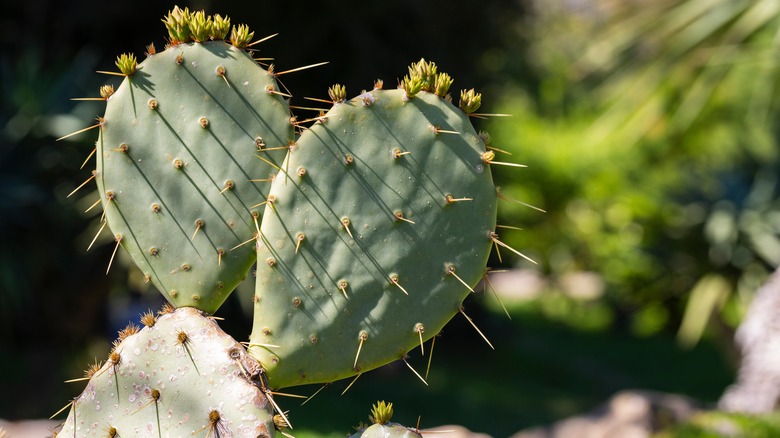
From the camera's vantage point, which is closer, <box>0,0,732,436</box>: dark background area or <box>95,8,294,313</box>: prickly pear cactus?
<box>95,8,294,313</box>: prickly pear cactus

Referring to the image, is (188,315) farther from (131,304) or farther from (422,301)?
(131,304)

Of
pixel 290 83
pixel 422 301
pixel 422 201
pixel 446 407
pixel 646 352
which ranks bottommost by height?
pixel 422 301

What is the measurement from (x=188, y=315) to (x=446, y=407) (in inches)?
211

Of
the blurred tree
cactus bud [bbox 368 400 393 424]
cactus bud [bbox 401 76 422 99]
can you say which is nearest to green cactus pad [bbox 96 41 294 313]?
cactus bud [bbox 401 76 422 99]

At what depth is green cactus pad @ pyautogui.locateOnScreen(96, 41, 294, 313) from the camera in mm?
2129

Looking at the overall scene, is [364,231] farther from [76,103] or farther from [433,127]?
[76,103]

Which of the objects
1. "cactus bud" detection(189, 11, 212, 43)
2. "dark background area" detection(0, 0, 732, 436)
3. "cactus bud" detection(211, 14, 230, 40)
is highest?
"dark background area" detection(0, 0, 732, 436)

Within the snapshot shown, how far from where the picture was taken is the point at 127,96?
2170 millimetres

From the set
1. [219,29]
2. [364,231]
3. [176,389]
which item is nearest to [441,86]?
[364,231]

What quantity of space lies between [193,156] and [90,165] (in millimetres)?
→ 5287

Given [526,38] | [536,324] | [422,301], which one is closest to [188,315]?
[422,301]

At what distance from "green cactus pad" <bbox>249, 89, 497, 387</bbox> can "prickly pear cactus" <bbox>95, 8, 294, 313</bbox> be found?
0.41 ft

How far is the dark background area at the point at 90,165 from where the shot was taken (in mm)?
7051

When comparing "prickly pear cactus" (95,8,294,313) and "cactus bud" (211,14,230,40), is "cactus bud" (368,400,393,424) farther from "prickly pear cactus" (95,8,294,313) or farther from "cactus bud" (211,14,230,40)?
"cactus bud" (211,14,230,40)
